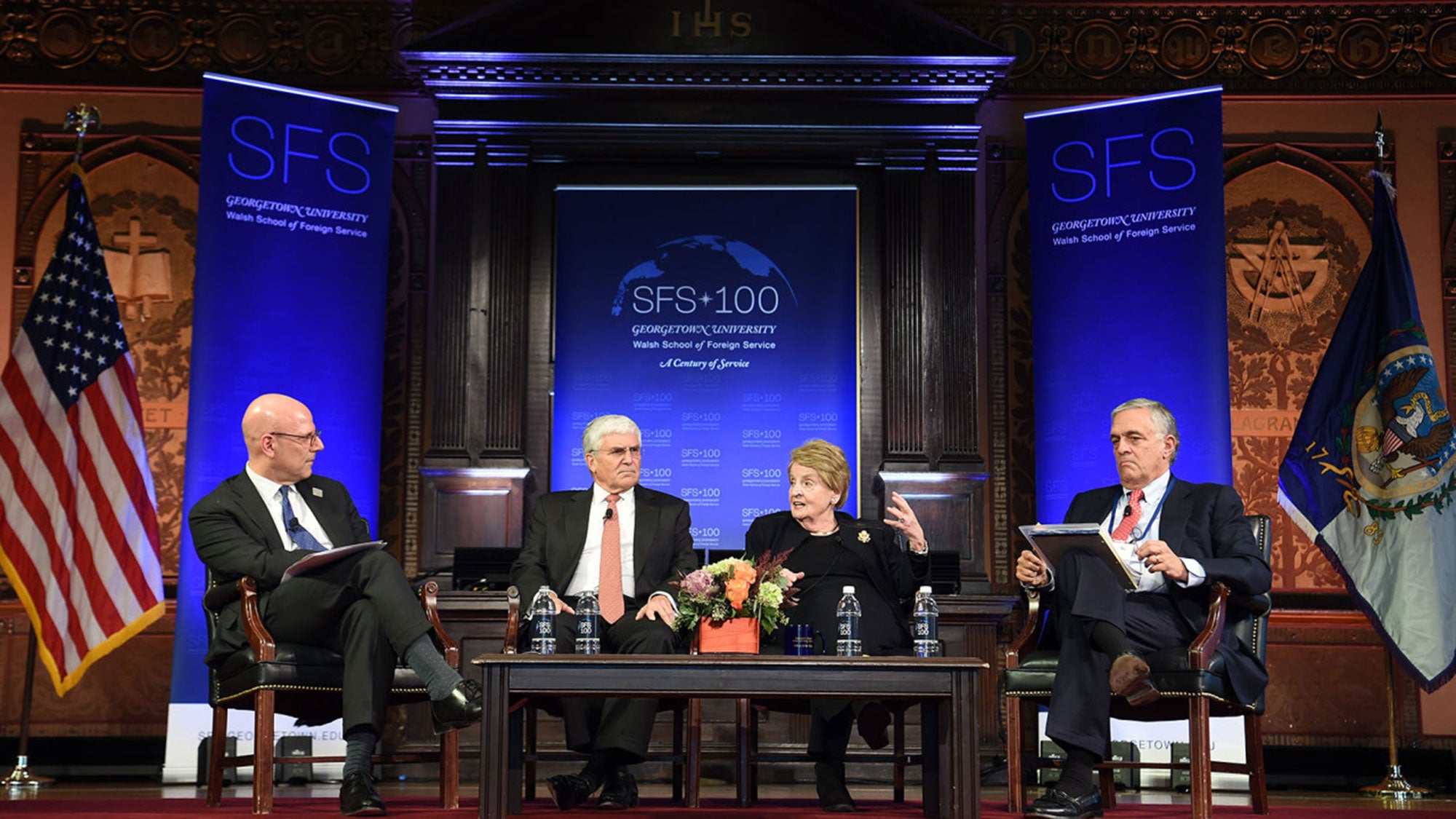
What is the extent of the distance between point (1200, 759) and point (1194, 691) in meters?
0.21

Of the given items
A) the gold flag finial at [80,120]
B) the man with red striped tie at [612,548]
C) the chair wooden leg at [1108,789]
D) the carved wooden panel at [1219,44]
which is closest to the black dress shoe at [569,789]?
the man with red striped tie at [612,548]

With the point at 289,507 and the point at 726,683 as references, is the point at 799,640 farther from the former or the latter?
the point at 289,507

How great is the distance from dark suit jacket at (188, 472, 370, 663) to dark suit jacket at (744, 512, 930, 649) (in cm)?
150

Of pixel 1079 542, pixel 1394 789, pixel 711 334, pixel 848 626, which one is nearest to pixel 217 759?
pixel 848 626

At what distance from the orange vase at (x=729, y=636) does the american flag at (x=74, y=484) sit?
3403 mm

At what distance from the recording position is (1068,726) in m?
4.36

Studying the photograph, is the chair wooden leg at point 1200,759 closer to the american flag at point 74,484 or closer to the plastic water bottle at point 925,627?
the plastic water bottle at point 925,627

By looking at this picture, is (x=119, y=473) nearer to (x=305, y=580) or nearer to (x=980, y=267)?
(x=305, y=580)

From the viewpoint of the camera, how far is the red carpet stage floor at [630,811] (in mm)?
4477

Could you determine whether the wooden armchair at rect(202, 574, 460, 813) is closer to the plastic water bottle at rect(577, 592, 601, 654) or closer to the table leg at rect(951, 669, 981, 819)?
the plastic water bottle at rect(577, 592, 601, 654)

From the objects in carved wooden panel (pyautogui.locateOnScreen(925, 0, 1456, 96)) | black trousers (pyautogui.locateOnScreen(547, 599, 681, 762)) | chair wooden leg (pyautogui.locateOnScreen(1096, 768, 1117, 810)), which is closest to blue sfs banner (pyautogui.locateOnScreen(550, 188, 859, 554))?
carved wooden panel (pyautogui.locateOnScreen(925, 0, 1456, 96))

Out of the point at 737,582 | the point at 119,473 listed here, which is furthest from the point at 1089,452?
the point at 119,473

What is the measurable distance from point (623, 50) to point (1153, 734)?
160 inches

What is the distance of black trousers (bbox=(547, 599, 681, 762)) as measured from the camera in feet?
15.3
